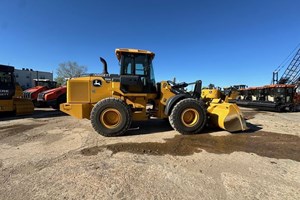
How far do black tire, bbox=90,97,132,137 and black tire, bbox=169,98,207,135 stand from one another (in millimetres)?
1396

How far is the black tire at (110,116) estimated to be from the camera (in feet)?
17.7

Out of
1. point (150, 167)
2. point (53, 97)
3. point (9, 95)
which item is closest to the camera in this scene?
point (150, 167)

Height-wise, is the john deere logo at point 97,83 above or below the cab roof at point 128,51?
below

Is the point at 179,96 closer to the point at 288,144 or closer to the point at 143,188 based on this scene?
the point at 288,144

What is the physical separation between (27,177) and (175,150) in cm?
285

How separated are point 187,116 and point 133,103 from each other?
1776mm

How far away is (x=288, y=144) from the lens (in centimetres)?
468

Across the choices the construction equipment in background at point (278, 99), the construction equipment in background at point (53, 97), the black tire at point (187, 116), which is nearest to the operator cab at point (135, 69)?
the black tire at point (187, 116)

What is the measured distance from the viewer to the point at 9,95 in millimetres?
9258

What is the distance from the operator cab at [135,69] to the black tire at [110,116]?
2.11ft

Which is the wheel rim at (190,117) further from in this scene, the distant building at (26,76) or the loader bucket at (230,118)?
the distant building at (26,76)

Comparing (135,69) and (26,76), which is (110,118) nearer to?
(135,69)

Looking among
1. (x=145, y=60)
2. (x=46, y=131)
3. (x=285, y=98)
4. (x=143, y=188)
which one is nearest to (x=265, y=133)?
(x=145, y=60)

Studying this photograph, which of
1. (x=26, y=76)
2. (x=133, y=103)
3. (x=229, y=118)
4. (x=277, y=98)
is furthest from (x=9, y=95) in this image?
(x=26, y=76)
